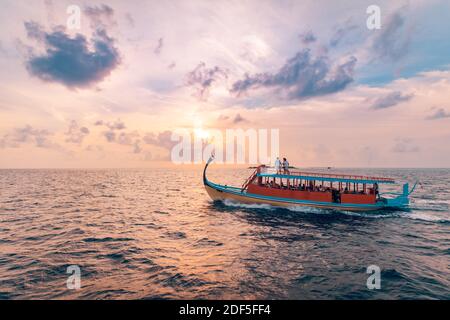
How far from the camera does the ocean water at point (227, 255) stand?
10.7m

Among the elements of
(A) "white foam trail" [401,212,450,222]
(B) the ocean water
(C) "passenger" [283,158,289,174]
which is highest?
(C) "passenger" [283,158,289,174]

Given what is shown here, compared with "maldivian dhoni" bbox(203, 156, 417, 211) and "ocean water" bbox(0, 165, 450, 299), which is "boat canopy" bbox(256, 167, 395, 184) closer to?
"maldivian dhoni" bbox(203, 156, 417, 211)

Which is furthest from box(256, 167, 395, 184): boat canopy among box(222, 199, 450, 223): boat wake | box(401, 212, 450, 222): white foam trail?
box(401, 212, 450, 222): white foam trail

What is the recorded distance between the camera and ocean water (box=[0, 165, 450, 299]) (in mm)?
10711

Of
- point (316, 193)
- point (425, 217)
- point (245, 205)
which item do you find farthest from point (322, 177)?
point (425, 217)

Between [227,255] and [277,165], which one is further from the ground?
[277,165]

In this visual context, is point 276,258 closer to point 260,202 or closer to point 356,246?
point 356,246

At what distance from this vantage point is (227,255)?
14.8 m

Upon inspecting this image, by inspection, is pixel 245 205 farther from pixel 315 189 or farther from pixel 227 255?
pixel 227 255

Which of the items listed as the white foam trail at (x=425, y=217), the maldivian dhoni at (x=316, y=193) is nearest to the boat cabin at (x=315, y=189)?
the maldivian dhoni at (x=316, y=193)

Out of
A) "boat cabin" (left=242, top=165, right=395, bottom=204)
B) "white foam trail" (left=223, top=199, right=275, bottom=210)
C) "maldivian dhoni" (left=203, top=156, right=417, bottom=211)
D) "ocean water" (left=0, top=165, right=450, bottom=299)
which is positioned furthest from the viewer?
"white foam trail" (left=223, top=199, right=275, bottom=210)

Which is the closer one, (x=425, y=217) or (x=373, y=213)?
(x=425, y=217)
